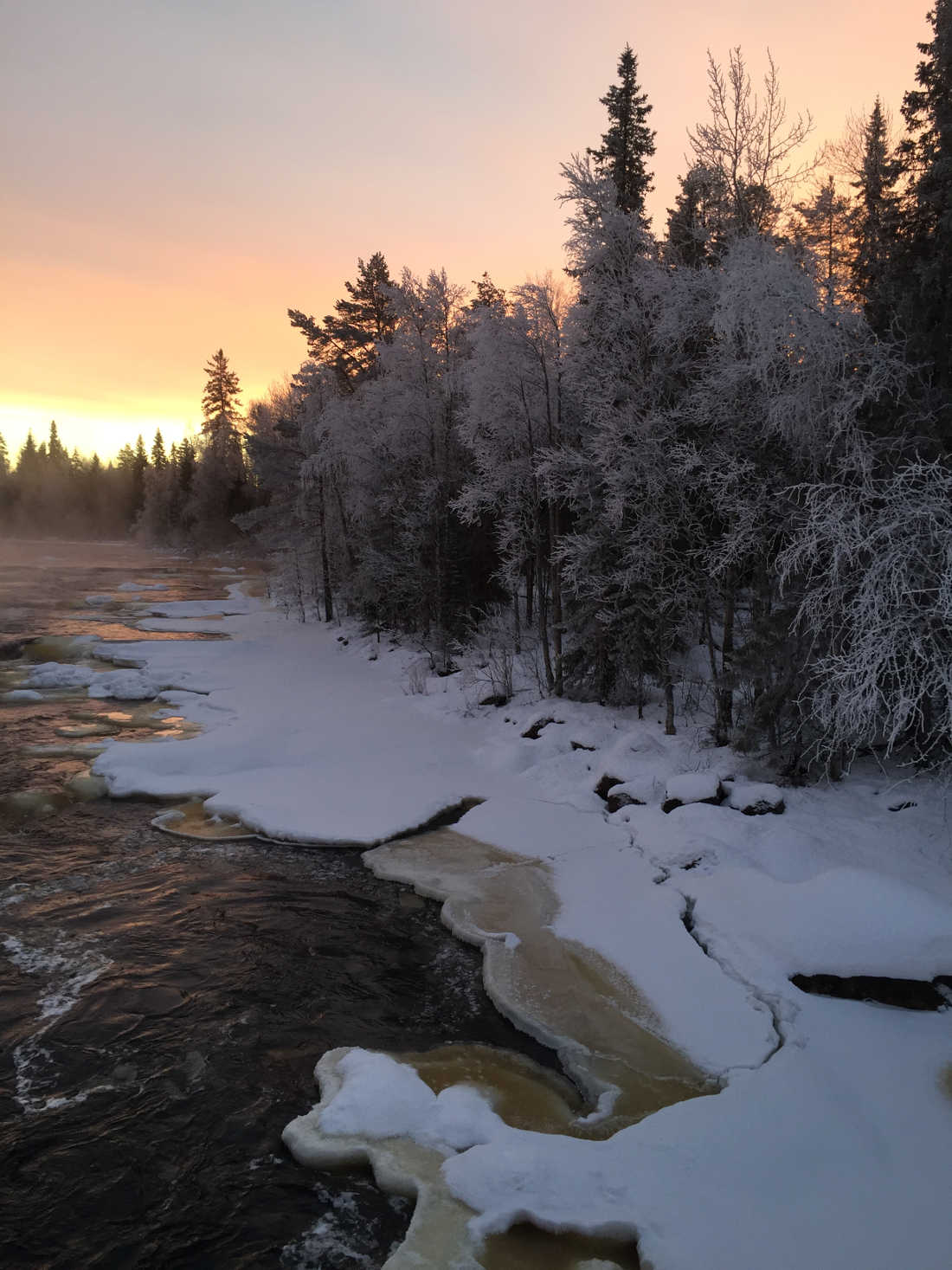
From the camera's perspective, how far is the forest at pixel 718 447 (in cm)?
830

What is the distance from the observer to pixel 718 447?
428 inches

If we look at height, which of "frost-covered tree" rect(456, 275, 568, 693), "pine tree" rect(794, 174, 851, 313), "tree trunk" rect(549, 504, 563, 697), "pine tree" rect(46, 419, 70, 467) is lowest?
"tree trunk" rect(549, 504, 563, 697)

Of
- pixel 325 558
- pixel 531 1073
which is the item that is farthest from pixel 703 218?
pixel 325 558

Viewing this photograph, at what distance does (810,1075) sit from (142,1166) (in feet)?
15.4

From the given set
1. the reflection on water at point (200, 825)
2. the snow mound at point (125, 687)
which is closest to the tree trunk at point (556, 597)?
the reflection on water at point (200, 825)

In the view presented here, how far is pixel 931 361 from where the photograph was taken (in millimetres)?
8266

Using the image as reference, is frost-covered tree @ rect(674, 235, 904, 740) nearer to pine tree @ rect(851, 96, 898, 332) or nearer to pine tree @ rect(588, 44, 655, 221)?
pine tree @ rect(851, 96, 898, 332)

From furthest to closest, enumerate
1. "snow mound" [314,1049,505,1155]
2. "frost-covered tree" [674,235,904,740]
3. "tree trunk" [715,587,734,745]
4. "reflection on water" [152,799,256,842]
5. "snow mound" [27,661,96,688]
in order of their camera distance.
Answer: "snow mound" [27,661,96,688] < "tree trunk" [715,587,734,745] < "reflection on water" [152,799,256,842] < "frost-covered tree" [674,235,904,740] < "snow mound" [314,1049,505,1155]

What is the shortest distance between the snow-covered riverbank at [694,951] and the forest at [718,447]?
1.42m

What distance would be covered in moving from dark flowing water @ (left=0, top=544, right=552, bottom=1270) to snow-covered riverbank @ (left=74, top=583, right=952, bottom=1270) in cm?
48

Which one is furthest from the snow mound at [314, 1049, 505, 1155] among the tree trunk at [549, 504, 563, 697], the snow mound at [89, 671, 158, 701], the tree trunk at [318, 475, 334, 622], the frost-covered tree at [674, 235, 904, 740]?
the tree trunk at [318, 475, 334, 622]

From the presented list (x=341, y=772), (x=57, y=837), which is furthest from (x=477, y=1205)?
(x=341, y=772)

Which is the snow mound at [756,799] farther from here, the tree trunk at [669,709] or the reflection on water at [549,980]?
the tree trunk at [669,709]

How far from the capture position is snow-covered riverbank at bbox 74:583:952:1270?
4.33 metres
